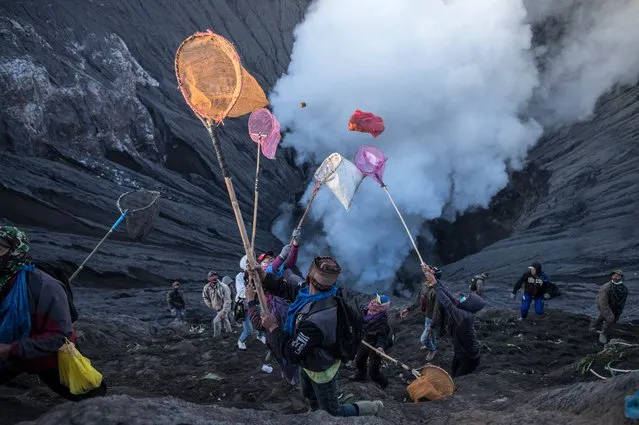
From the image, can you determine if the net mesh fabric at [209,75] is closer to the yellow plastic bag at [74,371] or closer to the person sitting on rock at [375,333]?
the yellow plastic bag at [74,371]

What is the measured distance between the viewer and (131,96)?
61.5 feet

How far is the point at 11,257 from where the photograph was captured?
262 cm

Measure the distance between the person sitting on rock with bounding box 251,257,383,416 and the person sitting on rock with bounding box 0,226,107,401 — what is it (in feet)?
3.68

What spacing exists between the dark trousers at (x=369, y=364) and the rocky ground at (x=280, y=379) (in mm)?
210

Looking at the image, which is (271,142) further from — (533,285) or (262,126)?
(533,285)

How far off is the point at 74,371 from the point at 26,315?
38 centimetres

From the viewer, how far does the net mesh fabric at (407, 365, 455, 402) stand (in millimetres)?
5051

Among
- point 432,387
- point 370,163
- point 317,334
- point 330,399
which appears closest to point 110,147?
point 370,163

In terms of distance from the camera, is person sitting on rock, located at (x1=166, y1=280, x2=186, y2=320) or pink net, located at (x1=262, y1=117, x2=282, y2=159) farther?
person sitting on rock, located at (x1=166, y1=280, x2=186, y2=320)

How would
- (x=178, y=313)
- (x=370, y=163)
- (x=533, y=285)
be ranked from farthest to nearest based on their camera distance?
(x=178, y=313) → (x=533, y=285) → (x=370, y=163)

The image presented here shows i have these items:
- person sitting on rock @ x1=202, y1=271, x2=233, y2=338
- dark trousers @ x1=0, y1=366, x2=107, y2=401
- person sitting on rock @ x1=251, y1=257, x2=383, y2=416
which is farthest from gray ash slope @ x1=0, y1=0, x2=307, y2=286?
person sitting on rock @ x1=251, y1=257, x2=383, y2=416

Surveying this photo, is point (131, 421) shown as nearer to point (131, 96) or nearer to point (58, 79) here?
point (58, 79)

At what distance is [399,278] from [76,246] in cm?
1432

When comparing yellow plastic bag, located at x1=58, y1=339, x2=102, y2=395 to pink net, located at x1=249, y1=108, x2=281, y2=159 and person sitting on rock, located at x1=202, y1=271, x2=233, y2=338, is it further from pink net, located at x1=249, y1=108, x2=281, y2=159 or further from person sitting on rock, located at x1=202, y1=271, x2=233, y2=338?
person sitting on rock, located at x1=202, y1=271, x2=233, y2=338
